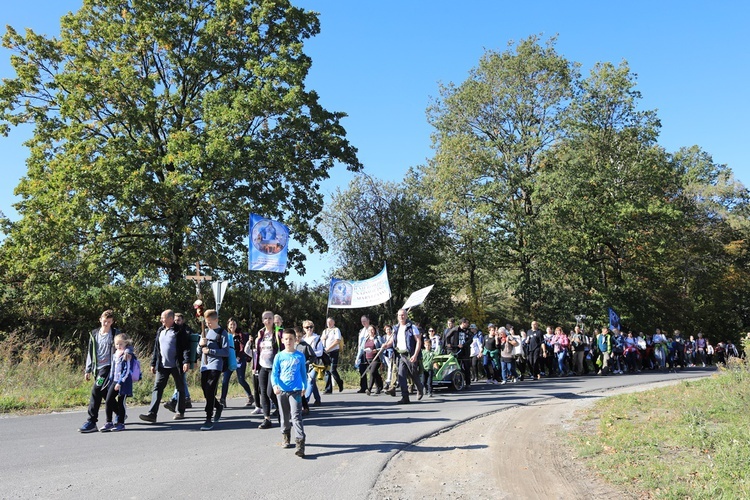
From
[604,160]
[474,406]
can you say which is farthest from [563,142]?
[474,406]

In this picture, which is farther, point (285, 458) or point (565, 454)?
point (565, 454)

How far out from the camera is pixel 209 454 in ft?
24.7

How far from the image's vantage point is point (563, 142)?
35.0m

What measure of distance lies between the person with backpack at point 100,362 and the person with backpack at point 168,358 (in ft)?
2.40

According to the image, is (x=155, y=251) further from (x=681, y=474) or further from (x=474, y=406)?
(x=681, y=474)

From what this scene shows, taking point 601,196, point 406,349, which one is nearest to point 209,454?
point 406,349

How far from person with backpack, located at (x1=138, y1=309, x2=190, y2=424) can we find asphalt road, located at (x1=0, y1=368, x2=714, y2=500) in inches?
14.8

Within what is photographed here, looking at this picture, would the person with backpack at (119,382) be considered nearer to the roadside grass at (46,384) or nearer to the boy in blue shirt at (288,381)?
the boy in blue shirt at (288,381)

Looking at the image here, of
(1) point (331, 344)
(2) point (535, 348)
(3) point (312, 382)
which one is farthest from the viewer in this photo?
(2) point (535, 348)

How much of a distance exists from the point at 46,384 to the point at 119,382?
19.2 feet

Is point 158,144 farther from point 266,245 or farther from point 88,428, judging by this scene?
point 88,428

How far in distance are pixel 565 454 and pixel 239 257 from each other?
18.2 meters

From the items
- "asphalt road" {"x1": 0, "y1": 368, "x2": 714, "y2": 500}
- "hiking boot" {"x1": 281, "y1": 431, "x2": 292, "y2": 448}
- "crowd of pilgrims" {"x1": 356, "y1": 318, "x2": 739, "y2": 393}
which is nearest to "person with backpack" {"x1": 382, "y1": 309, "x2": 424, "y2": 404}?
"asphalt road" {"x1": 0, "y1": 368, "x2": 714, "y2": 500}

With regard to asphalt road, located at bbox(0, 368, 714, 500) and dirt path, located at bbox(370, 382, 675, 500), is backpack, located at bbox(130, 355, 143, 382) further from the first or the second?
dirt path, located at bbox(370, 382, 675, 500)
